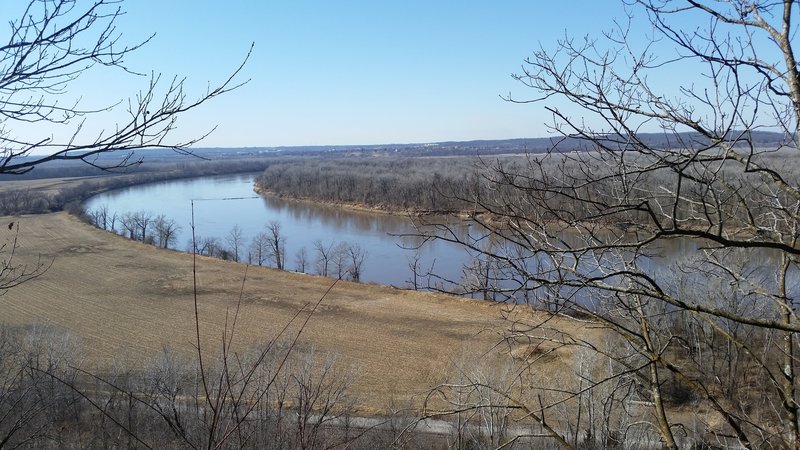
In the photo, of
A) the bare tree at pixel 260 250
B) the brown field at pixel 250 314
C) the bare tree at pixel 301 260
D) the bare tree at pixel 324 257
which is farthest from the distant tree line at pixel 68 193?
the bare tree at pixel 324 257

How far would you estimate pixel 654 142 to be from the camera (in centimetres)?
204

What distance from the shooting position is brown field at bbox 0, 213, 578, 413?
16.0 m

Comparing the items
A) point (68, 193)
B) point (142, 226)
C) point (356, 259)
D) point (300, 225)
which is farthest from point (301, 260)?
point (68, 193)

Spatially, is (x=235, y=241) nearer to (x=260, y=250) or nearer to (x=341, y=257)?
(x=260, y=250)

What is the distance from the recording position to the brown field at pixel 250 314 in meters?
16.0

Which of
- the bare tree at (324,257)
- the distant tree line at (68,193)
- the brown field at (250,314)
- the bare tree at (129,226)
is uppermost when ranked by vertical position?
the distant tree line at (68,193)

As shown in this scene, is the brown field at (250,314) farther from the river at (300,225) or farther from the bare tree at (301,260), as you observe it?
the river at (300,225)

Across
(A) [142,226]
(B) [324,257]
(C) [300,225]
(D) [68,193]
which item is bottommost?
(B) [324,257]

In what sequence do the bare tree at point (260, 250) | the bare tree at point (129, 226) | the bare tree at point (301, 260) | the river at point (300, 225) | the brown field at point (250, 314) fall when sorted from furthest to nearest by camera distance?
the bare tree at point (129, 226) → the bare tree at point (260, 250) → the bare tree at point (301, 260) → the river at point (300, 225) → the brown field at point (250, 314)

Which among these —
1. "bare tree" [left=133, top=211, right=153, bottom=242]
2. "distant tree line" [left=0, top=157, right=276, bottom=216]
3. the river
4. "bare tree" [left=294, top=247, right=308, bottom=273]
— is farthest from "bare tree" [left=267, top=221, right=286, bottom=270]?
"bare tree" [left=133, top=211, right=153, bottom=242]

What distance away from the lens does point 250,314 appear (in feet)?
68.2

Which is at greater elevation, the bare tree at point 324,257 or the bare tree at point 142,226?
the bare tree at point 142,226

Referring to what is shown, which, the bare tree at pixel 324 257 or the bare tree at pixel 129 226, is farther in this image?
the bare tree at pixel 129 226

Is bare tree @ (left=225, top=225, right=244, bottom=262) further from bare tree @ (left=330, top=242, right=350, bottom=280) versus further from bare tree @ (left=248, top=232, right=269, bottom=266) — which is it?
bare tree @ (left=330, top=242, right=350, bottom=280)
